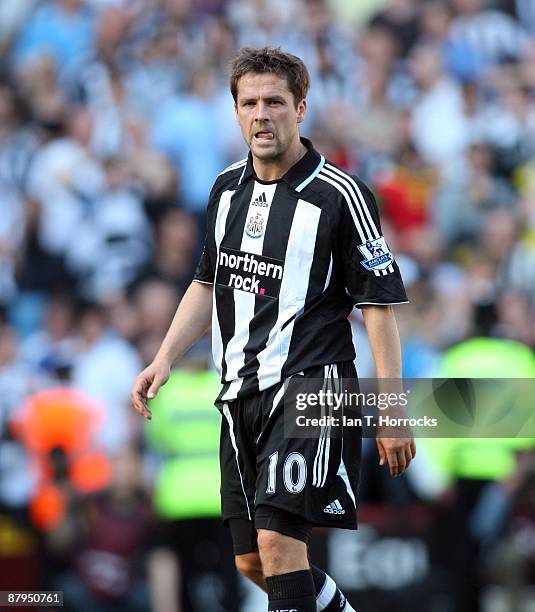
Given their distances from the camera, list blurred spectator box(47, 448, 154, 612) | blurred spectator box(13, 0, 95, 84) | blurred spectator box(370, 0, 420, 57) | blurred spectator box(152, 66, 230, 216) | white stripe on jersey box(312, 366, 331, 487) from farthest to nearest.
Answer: blurred spectator box(370, 0, 420, 57)
blurred spectator box(13, 0, 95, 84)
blurred spectator box(152, 66, 230, 216)
blurred spectator box(47, 448, 154, 612)
white stripe on jersey box(312, 366, 331, 487)

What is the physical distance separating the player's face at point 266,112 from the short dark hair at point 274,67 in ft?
0.07

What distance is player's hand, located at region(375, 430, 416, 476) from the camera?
14.7 ft

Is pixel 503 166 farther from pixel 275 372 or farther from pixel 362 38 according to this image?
pixel 275 372

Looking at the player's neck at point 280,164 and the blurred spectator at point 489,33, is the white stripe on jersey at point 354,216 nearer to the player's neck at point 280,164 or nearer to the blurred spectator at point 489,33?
the player's neck at point 280,164

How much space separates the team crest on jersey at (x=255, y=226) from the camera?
4.80m

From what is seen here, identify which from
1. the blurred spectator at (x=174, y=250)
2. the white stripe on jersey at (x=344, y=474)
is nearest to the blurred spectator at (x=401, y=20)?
the blurred spectator at (x=174, y=250)

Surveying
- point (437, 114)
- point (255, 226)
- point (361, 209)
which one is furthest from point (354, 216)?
point (437, 114)

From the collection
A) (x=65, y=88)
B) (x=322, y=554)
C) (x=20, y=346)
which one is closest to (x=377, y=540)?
(x=322, y=554)

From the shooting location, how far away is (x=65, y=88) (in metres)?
10.5

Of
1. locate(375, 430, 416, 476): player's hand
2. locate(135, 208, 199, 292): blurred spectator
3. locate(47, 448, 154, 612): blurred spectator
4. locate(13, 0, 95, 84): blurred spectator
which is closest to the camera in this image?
locate(375, 430, 416, 476): player's hand

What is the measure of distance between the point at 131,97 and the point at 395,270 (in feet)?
20.3

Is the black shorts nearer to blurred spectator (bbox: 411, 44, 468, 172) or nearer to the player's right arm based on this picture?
the player's right arm

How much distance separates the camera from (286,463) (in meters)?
4.55

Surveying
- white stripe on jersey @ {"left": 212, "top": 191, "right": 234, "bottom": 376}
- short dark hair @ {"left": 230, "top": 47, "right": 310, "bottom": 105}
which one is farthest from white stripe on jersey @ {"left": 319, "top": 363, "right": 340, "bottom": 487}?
short dark hair @ {"left": 230, "top": 47, "right": 310, "bottom": 105}
